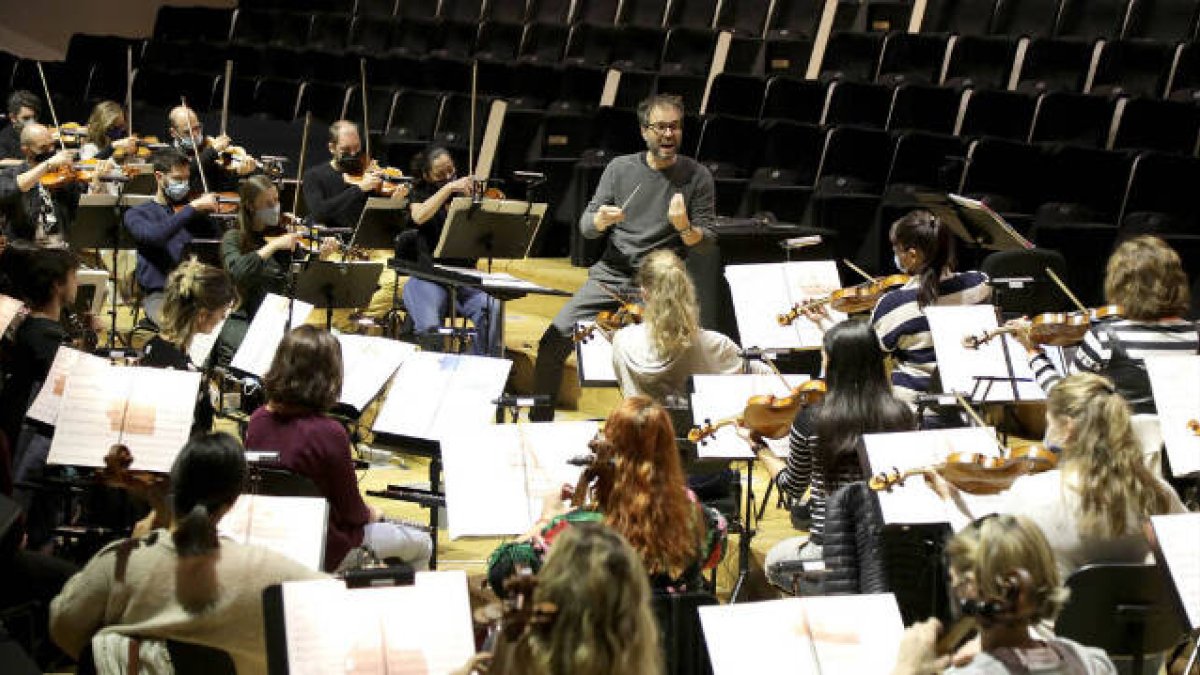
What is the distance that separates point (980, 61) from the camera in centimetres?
973

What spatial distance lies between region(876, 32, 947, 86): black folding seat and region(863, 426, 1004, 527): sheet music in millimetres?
5850

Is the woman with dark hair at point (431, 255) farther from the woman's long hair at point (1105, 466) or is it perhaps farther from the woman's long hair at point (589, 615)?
the woman's long hair at point (589, 615)

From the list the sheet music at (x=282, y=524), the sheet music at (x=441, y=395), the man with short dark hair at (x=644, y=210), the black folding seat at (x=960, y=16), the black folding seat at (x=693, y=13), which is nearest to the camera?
the sheet music at (x=282, y=524)

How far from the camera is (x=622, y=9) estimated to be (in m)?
12.1

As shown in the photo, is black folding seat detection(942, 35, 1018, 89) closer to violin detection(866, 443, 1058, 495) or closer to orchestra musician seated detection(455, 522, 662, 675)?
violin detection(866, 443, 1058, 495)

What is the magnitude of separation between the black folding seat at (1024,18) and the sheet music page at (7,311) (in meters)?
6.55

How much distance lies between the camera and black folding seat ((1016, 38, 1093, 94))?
933 centimetres

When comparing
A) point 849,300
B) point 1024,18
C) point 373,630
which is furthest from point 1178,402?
point 1024,18

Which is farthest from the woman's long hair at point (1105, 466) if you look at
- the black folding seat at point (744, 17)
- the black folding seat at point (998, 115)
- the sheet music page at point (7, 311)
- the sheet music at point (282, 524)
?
the black folding seat at point (744, 17)

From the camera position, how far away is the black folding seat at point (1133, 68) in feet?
29.2

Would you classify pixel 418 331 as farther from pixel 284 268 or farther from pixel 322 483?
pixel 322 483

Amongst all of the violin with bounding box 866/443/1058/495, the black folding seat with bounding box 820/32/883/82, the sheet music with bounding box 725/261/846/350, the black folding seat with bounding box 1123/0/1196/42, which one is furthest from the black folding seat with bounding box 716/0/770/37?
the violin with bounding box 866/443/1058/495

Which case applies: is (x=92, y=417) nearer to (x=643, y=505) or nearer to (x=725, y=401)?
(x=643, y=505)

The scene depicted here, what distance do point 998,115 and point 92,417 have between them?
6.05 metres
